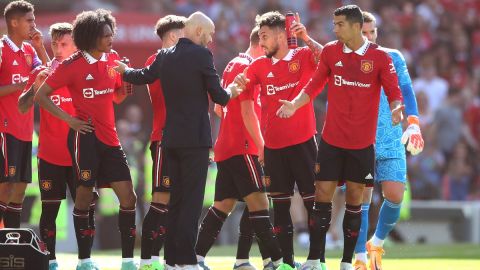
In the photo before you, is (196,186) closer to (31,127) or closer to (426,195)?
(31,127)

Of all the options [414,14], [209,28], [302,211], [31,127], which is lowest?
[302,211]

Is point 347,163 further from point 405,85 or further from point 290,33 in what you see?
point 290,33

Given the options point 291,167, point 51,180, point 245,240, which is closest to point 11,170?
point 51,180

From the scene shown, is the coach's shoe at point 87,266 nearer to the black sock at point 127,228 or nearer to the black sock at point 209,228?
the black sock at point 127,228

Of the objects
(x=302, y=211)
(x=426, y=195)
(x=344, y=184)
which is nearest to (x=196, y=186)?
(x=344, y=184)

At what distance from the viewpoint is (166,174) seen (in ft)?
38.6

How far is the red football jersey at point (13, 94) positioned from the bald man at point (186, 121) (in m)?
2.05

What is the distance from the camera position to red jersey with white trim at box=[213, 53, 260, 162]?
1189 cm

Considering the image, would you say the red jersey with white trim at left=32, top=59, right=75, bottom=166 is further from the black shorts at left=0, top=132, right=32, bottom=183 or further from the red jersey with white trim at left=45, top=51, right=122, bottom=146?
the red jersey with white trim at left=45, top=51, right=122, bottom=146

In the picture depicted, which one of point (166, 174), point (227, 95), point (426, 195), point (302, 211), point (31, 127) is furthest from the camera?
point (426, 195)

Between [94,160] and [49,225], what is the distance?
102 centimetres

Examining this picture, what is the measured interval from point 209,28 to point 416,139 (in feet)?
7.06

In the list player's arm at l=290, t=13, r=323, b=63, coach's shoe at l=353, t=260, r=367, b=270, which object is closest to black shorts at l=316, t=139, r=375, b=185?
player's arm at l=290, t=13, r=323, b=63

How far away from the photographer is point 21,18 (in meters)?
12.7
